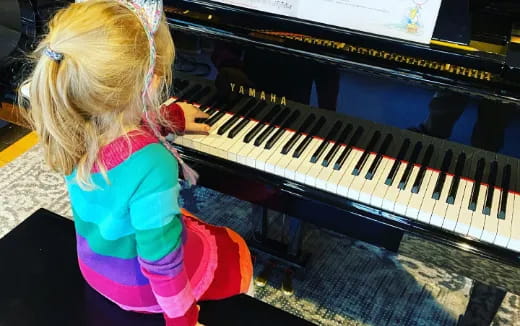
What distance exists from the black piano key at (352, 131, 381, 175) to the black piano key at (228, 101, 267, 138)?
13.3 inches

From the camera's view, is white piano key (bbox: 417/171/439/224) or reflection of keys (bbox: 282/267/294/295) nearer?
white piano key (bbox: 417/171/439/224)

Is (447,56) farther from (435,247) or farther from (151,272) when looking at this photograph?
(151,272)

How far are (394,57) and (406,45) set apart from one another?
1.7 inches

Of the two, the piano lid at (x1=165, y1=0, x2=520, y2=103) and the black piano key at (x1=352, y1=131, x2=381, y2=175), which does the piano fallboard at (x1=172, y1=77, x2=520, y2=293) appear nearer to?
the black piano key at (x1=352, y1=131, x2=381, y2=175)

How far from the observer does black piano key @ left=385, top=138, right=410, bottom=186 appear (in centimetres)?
138

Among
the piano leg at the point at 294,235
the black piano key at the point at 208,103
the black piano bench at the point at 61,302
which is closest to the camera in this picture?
the black piano bench at the point at 61,302

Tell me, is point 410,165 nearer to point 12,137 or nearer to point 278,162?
point 278,162

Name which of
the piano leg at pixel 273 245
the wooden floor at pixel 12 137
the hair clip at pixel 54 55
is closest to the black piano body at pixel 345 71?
the piano leg at pixel 273 245

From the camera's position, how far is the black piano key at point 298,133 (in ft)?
4.92

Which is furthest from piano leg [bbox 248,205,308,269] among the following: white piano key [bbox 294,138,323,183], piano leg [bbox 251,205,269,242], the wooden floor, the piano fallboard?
the wooden floor

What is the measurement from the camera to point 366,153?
148cm

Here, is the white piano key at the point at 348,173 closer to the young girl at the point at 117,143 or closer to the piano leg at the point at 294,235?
the piano leg at the point at 294,235

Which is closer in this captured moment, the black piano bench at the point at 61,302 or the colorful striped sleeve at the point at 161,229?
the colorful striped sleeve at the point at 161,229

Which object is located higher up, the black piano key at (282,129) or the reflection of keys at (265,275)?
the black piano key at (282,129)
